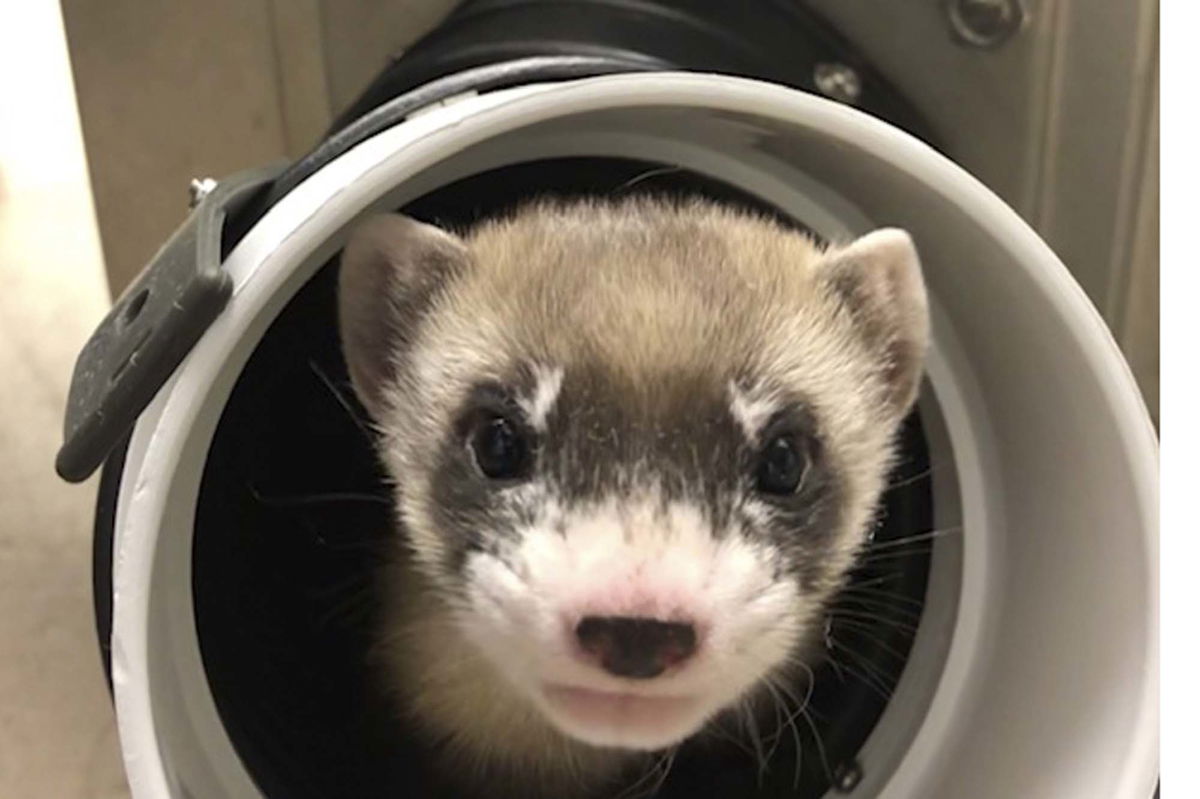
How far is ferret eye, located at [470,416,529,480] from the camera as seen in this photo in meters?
0.87

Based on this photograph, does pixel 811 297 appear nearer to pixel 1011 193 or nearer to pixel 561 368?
pixel 561 368

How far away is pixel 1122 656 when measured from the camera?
0.94 metres

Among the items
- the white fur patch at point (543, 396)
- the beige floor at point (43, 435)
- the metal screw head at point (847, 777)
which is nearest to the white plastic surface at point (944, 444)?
the metal screw head at point (847, 777)

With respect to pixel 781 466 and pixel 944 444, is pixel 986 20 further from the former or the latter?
pixel 781 466

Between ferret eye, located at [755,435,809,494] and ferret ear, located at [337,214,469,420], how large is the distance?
237 millimetres

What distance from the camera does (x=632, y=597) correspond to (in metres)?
0.76

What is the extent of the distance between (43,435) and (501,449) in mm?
901

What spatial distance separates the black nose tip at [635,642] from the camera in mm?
765

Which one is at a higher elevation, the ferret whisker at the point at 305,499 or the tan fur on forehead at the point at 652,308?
the tan fur on forehead at the point at 652,308

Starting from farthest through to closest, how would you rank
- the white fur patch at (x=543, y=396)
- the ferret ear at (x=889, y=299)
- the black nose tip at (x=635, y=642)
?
the ferret ear at (x=889, y=299), the white fur patch at (x=543, y=396), the black nose tip at (x=635, y=642)

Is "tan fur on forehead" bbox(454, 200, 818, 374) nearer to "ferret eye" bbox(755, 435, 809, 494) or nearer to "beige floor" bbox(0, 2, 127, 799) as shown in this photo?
"ferret eye" bbox(755, 435, 809, 494)

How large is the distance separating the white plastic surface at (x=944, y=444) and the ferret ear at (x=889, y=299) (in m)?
0.04

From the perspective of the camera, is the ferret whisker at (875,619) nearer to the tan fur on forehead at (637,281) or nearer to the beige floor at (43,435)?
the tan fur on forehead at (637,281)

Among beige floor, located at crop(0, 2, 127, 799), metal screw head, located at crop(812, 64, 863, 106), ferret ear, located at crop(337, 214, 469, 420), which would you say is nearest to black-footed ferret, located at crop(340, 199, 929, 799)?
ferret ear, located at crop(337, 214, 469, 420)
